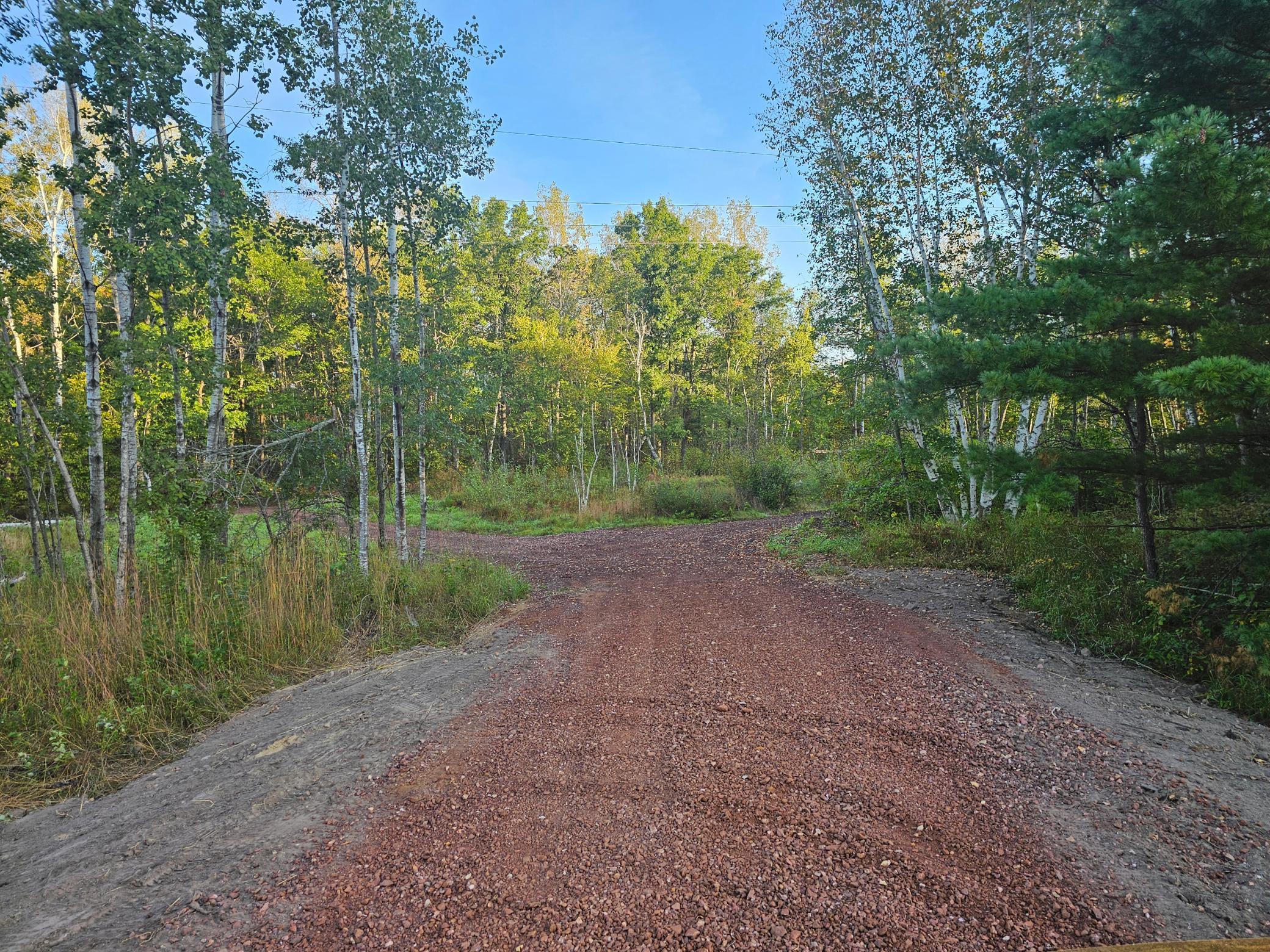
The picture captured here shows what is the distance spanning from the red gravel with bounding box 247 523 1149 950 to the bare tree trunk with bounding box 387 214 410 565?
11.8ft

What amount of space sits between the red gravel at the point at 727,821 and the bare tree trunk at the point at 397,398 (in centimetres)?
359

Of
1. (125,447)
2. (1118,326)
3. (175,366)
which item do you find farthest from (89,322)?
(1118,326)

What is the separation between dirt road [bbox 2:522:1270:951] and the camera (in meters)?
1.95

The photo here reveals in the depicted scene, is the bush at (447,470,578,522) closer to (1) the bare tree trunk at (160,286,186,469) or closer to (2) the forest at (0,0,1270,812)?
(2) the forest at (0,0,1270,812)

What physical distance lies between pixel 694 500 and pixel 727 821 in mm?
13476

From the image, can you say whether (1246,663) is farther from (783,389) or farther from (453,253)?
(783,389)

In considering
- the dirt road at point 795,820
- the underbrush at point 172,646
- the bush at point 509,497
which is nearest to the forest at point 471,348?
the underbrush at point 172,646

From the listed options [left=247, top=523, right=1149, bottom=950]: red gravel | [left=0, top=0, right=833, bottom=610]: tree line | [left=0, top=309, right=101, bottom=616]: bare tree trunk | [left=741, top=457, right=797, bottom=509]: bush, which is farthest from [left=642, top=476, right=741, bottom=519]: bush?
[left=0, top=309, right=101, bottom=616]: bare tree trunk

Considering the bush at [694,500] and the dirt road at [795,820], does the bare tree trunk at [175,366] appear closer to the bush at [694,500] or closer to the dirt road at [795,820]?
the dirt road at [795,820]

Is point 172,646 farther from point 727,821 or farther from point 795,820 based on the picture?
point 795,820

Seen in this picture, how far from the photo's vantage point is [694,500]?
15883 millimetres

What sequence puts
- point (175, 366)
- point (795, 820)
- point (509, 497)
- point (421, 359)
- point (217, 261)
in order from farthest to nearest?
point (509, 497) → point (421, 359) → point (175, 366) → point (217, 261) → point (795, 820)

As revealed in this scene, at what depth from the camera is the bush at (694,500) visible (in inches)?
620

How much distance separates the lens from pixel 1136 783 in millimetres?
2662
